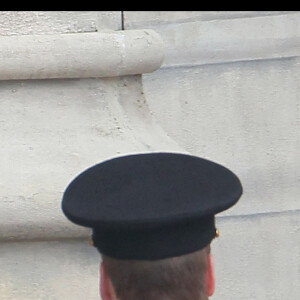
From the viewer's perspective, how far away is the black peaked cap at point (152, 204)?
179cm

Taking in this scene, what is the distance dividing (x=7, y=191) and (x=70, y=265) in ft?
1.00

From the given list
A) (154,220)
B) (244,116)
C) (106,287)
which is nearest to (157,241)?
(154,220)

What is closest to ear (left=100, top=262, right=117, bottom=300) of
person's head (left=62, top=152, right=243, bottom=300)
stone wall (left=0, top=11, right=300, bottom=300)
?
person's head (left=62, top=152, right=243, bottom=300)

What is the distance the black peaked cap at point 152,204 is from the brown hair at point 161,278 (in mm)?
20

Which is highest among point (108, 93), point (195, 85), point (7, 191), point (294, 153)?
point (108, 93)

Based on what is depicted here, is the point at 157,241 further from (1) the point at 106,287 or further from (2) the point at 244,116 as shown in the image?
(2) the point at 244,116

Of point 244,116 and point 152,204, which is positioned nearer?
point 152,204

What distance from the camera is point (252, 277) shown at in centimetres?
440

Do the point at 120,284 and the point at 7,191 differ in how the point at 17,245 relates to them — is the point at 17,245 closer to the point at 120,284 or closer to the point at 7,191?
the point at 7,191

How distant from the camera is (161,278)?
68.1 inches

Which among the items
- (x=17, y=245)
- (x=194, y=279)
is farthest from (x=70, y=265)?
(x=194, y=279)

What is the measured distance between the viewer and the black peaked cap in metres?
1.79

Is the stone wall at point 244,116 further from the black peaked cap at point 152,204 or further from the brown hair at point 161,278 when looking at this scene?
the brown hair at point 161,278

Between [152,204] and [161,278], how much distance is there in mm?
163
